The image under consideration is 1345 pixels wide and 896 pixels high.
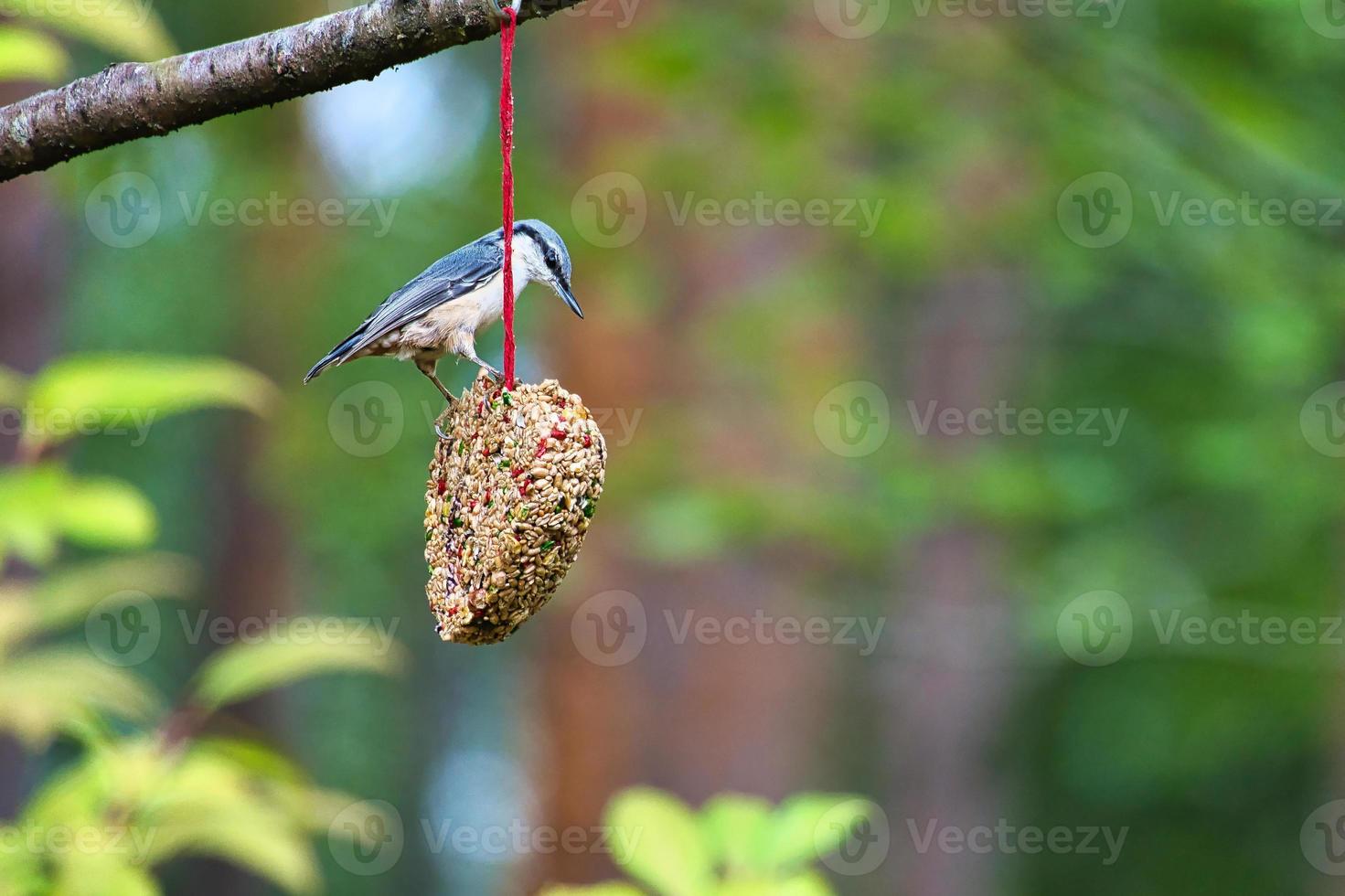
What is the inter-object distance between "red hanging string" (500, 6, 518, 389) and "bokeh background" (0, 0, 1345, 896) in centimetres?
87

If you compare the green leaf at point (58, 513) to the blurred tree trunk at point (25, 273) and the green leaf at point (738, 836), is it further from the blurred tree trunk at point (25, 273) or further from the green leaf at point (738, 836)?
the blurred tree trunk at point (25, 273)

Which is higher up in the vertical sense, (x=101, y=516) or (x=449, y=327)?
(x=449, y=327)

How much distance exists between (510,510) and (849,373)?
5.77 meters

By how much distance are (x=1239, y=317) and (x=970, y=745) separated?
431 centimetres

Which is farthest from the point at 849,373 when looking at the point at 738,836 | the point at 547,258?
Result: the point at 738,836

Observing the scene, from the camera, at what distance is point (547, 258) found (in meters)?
2.91

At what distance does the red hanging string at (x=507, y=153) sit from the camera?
170 centimetres

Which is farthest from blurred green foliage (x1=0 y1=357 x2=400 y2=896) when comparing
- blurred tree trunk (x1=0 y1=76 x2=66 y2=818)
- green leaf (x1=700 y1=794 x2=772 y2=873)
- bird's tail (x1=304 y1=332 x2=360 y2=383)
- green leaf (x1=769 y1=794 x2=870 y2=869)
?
blurred tree trunk (x1=0 y1=76 x2=66 y2=818)

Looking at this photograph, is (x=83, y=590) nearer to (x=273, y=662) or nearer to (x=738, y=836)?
(x=273, y=662)

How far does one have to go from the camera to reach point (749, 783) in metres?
7.22

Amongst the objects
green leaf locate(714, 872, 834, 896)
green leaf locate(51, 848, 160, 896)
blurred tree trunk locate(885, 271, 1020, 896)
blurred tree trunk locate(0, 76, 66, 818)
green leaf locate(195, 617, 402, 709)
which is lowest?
green leaf locate(51, 848, 160, 896)

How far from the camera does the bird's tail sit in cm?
229

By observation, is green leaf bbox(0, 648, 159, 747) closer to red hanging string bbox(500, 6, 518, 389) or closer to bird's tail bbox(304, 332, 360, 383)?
bird's tail bbox(304, 332, 360, 383)

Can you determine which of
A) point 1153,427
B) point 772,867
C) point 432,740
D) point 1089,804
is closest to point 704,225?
point 1153,427
